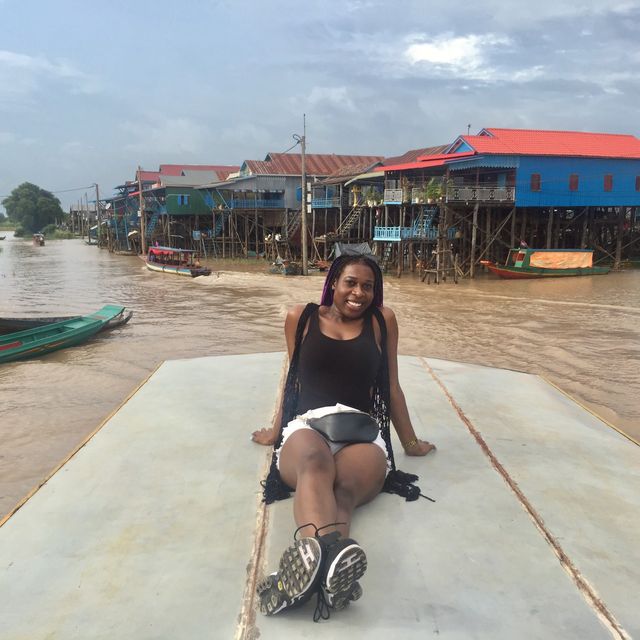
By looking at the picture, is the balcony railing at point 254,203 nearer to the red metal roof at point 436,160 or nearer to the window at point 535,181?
the red metal roof at point 436,160

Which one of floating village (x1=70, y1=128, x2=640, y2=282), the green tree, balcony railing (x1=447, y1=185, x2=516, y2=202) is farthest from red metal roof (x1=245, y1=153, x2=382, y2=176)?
the green tree

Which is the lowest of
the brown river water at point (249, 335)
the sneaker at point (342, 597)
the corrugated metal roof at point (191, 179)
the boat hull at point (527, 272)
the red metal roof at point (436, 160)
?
the brown river water at point (249, 335)

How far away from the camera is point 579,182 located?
2253cm

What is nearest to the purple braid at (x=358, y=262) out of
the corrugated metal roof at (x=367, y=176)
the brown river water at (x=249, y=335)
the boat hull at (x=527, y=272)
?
the brown river water at (x=249, y=335)

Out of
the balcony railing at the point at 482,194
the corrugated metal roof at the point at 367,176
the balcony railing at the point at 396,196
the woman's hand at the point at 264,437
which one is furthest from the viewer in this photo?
the corrugated metal roof at the point at 367,176

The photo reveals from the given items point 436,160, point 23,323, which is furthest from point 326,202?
point 23,323

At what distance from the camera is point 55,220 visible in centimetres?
8988

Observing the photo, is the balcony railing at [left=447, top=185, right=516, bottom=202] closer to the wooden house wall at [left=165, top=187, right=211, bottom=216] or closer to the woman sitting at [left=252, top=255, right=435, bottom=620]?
the woman sitting at [left=252, top=255, right=435, bottom=620]

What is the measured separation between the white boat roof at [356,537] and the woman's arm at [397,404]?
105 mm

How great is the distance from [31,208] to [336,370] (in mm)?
96038

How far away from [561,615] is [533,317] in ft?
44.3

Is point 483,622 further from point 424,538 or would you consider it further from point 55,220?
point 55,220

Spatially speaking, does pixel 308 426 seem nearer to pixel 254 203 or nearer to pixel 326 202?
pixel 326 202

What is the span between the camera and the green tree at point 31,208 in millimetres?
85250
